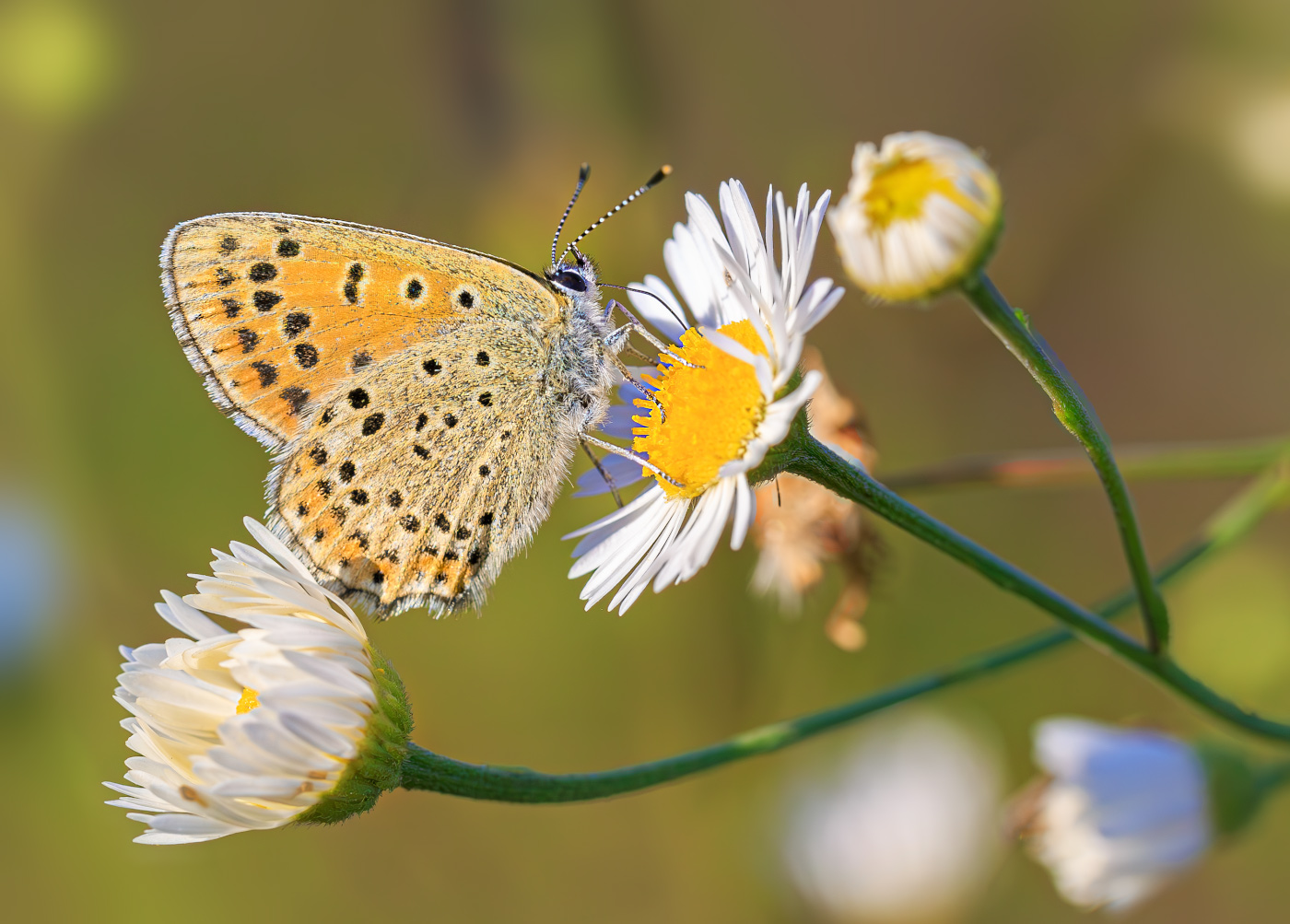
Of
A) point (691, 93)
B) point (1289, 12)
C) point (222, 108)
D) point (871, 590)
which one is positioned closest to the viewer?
point (871, 590)

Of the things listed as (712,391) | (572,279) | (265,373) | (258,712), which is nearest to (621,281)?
(572,279)

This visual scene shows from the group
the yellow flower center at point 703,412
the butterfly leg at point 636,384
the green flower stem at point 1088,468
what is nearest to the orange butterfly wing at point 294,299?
the butterfly leg at point 636,384

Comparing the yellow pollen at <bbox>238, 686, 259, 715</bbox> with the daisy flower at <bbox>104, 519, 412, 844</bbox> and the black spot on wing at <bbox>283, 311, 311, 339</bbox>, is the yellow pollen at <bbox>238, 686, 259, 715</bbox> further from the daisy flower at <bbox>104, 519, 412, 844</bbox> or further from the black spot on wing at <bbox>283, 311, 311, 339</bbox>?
the black spot on wing at <bbox>283, 311, 311, 339</bbox>

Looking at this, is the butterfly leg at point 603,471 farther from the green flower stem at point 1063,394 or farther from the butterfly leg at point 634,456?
the green flower stem at point 1063,394

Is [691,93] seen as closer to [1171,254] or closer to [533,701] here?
[1171,254]

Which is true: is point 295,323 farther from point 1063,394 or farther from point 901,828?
point 901,828

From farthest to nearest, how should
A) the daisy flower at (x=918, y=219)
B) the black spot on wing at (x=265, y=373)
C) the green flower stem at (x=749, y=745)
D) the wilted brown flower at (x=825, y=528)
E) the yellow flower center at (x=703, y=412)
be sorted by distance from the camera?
1. the wilted brown flower at (x=825, y=528)
2. the black spot on wing at (x=265, y=373)
3. the yellow flower center at (x=703, y=412)
4. the green flower stem at (x=749, y=745)
5. the daisy flower at (x=918, y=219)

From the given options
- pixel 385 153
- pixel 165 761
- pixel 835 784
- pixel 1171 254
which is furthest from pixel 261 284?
pixel 1171 254
